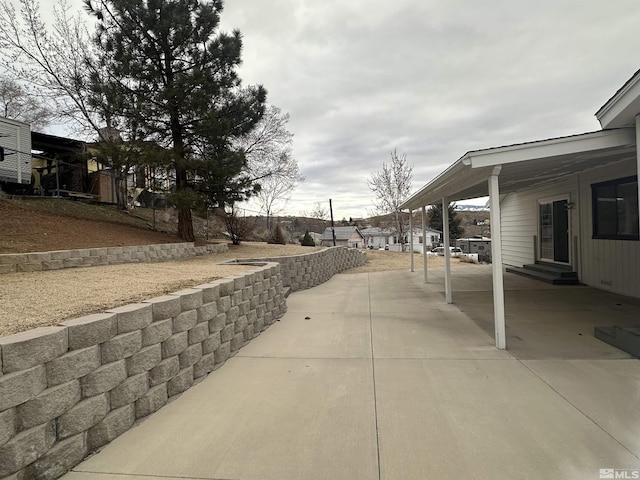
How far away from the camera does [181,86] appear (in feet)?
33.9

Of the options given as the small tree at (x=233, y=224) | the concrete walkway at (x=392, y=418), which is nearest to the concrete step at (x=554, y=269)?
the concrete walkway at (x=392, y=418)

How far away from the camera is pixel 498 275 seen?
4.32 metres

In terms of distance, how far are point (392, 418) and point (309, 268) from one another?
7169 mm

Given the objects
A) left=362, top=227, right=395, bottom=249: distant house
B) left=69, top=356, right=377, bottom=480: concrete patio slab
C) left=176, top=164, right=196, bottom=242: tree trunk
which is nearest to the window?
left=69, top=356, right=377, bottom=480: concrete patio slab

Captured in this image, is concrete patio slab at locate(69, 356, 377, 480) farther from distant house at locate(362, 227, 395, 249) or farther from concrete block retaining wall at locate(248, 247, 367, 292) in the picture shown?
distant house at locate(362, 227, 395, 249)

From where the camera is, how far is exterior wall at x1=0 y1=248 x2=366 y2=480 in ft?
6.13

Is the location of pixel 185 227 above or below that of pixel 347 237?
above

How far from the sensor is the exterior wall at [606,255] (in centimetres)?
674

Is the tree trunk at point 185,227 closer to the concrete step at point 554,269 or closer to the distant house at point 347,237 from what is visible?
the concrete step at point 554,269

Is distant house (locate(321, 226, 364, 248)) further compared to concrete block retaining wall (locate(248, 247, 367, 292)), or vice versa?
distant house (locate(321, 226, 364, 248))

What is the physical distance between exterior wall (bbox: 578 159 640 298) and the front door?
76 centimetres

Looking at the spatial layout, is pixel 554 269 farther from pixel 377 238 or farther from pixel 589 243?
pixel 377 238

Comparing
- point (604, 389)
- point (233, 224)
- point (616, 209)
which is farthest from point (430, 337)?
point (233, 224)

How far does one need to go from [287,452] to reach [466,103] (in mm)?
11389
